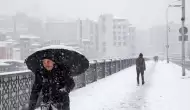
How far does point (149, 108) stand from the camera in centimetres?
1020

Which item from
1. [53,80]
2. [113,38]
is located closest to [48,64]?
[53,80]

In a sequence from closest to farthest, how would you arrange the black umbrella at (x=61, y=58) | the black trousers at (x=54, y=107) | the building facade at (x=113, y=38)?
the black trousers at (x=54, y=107) → the black umbrella at (x=61, y=58) → the building facade at (x=113, y=38)

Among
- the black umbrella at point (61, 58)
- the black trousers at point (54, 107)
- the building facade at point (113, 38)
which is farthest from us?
the building facade at point (113, 38)

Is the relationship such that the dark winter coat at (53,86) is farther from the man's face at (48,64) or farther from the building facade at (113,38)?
the building facade at (113,38)

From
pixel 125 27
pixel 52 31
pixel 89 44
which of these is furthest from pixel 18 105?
pixel 52 31

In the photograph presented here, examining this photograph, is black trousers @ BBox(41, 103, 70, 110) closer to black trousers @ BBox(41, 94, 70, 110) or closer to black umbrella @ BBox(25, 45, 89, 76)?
black trousers @ BBox(41, 94, 70, 110)

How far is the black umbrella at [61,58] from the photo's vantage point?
17.2ft

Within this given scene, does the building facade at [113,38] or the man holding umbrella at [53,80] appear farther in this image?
the building facade at [113,38]

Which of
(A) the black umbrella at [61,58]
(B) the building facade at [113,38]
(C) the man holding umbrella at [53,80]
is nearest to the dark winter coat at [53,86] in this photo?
(C) the man holding umbrella at [53,80]

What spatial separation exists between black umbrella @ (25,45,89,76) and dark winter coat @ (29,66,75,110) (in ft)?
0.65

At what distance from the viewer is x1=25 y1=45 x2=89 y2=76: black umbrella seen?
5234 millimetres

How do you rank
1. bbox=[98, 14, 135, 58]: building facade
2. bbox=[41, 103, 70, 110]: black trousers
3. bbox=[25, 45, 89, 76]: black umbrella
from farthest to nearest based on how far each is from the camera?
bbox=[98, 14, 135, 58]: building facade → bbox=[25, 45, 89, 76]: black umbrella → bbox=[41, 103, 70, 110]: black trousers

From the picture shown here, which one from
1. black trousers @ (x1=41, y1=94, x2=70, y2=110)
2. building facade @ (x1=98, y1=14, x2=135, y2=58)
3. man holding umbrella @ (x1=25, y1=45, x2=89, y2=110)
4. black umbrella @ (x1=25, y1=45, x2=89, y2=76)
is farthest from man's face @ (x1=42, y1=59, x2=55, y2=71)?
Result: building facade @ (x1=98, y1=14, x2=135, y2=58)

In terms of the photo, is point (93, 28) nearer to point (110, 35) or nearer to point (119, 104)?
point (110, 35)
